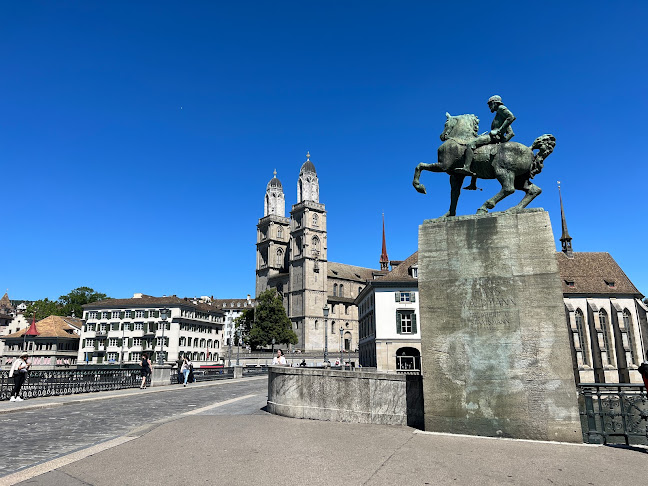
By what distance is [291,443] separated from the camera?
7.58m

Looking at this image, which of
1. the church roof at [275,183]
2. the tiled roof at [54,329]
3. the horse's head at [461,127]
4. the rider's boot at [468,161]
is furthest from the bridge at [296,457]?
the church roof at [275,183]

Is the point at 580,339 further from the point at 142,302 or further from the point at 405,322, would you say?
the point at 142,302

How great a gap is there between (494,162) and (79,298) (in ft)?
363

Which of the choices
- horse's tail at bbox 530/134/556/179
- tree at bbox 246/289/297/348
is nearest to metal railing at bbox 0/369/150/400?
horse's tail at bbox 530/134/556/179

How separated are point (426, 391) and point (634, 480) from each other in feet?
11.7

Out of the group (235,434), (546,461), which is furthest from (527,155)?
(235,434)

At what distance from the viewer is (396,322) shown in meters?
45.6

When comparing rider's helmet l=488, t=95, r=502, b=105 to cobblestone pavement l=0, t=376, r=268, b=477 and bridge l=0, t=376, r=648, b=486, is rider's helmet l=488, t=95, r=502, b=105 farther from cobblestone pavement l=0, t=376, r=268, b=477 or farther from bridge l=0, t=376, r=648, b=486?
cobblestone pavement l=0, t=376, r=268, b=477

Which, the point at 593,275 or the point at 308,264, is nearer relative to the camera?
the point at 593,275

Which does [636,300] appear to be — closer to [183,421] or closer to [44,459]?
[183,421]

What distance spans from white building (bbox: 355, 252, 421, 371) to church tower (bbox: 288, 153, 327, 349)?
163 ft

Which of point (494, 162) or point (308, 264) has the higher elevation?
point (308, 264)

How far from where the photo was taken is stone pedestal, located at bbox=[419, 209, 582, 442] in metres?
7.78

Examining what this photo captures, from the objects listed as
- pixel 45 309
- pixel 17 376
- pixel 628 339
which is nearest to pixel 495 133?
pixel 17 376
